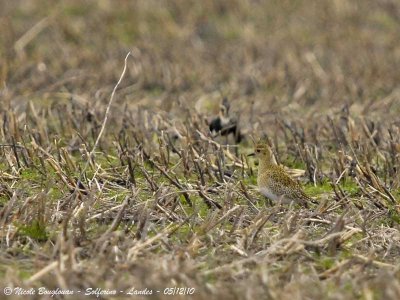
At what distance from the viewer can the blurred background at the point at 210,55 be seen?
11031 mm

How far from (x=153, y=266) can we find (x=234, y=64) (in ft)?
28.8

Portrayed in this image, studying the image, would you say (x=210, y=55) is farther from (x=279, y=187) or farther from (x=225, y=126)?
(x=279, y=187)

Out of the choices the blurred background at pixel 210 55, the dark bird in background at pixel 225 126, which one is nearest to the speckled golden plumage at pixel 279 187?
the dark bird in background at pixel 225 126

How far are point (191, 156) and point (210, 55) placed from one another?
6.70 m

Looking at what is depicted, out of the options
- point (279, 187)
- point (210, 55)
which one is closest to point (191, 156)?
point (279, 187)

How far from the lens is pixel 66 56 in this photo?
512 inches

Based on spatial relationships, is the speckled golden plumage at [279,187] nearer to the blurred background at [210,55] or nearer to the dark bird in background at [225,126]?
the dark bird in background at [225,126]

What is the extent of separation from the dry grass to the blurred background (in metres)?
0.04

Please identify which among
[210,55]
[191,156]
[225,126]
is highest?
[191,156]

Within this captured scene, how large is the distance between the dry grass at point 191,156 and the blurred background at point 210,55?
43mm

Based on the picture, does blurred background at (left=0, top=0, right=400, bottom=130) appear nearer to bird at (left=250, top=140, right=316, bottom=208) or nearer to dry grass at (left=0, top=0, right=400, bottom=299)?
dry grass at (left=0, top=0, right=400, bottom=299)

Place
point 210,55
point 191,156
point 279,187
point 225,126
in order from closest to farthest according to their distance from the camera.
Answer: point 279,187 → point 191,156 → point 225,126 → point 210,55

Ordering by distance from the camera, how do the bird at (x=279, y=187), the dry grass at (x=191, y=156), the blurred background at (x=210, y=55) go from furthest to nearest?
the blurred background at (x=210, y=55) → the bird at (x=279, y=187) → the dry grass at (x=191, y=156)

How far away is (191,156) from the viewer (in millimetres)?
7445
